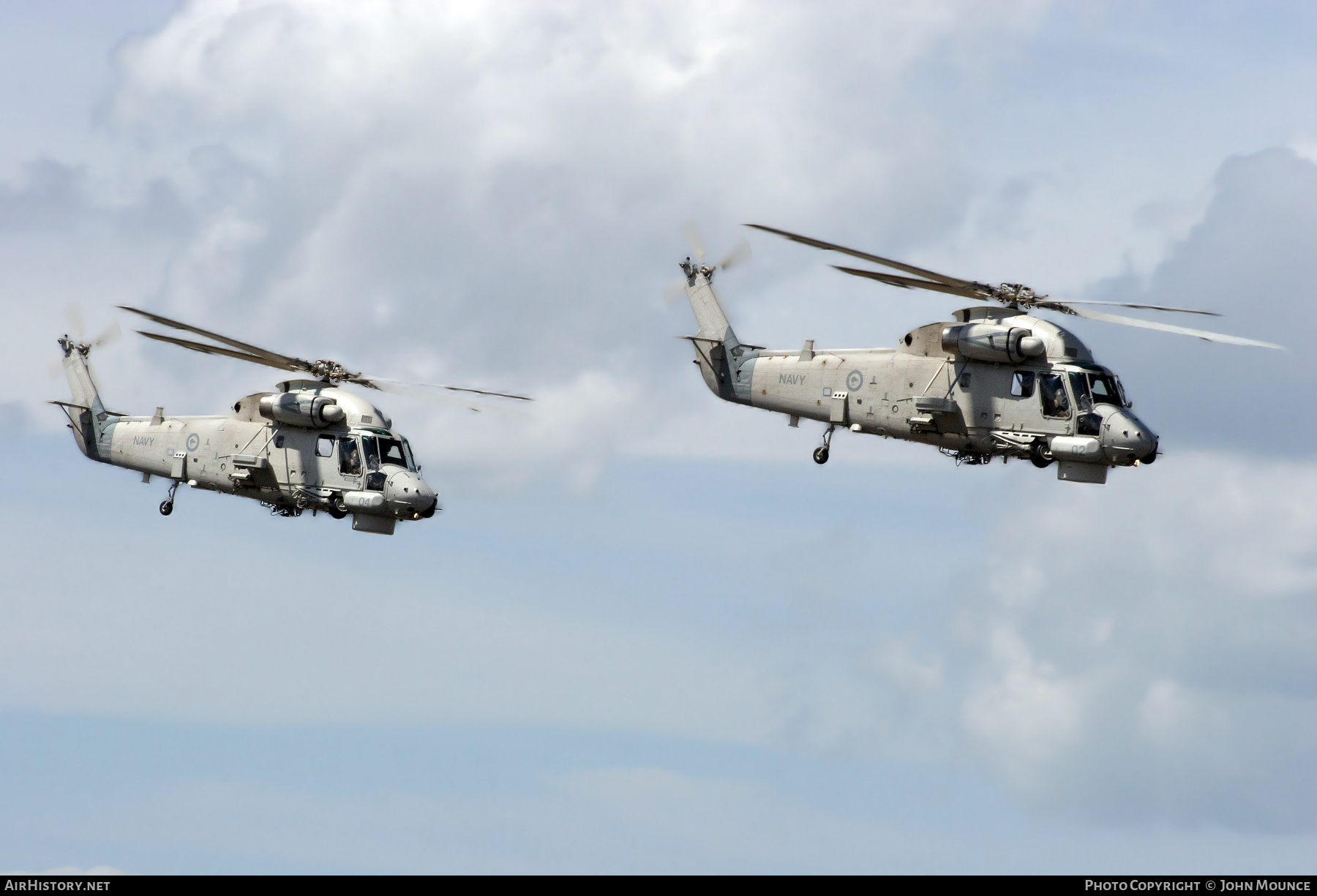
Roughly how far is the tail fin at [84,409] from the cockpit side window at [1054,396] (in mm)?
37809

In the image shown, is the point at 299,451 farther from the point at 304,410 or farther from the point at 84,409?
the point at 84,409

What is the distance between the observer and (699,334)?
70.1 meters

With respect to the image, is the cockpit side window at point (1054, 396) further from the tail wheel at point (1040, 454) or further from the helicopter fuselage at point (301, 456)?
the helicopter fuselage at point (301, 456)

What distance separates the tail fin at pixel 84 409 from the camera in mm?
72625

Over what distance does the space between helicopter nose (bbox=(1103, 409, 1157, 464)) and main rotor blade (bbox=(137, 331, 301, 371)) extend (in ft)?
98.1

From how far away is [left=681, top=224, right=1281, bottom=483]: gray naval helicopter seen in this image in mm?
57406

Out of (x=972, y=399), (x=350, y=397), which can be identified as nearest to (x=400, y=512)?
(x=350, y=397)

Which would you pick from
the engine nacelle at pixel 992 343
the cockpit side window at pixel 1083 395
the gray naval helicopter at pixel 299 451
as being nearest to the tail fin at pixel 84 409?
the gray naval helicopter at pixel 299 451

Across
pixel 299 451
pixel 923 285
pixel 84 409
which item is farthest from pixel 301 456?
pixel 923 285

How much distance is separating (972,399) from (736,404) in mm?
11315

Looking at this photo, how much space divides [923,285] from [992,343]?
3.22 meters

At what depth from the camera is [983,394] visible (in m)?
59.8
